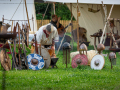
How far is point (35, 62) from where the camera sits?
19.7 ft

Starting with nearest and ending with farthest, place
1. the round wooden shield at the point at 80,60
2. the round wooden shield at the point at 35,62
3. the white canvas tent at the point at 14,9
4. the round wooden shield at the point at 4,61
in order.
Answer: the round wooden shield at the point at 4,61 < the round wooden shield at the point at 35,62 < the round wooden shield at the point at 80,60 < the white canvas tent at the point at 14,9

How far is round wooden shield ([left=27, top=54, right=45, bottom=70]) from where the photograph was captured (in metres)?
6.01

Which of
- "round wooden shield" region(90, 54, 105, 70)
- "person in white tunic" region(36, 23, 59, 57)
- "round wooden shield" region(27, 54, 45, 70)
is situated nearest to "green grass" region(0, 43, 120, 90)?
"round wooden shield" region(90, 54, 105, 70)

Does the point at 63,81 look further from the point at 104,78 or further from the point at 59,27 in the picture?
the point at 59,27

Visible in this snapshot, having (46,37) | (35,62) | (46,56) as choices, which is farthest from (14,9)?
(35,62)

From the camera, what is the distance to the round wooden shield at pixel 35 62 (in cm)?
601

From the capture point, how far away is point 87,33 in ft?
41.3

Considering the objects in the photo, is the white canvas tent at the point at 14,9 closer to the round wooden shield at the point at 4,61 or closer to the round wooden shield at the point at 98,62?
the round wooden shield at the point at 4,61

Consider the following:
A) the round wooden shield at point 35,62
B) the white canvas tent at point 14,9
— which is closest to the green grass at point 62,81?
the round wooden shield at point 35,62

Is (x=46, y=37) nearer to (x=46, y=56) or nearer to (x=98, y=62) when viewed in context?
(x=46, y=56)

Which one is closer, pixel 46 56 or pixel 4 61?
pixel 4 61

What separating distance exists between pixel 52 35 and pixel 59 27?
377 cm

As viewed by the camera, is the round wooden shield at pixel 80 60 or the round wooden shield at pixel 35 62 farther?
the round wooden shield at pixel 80 60

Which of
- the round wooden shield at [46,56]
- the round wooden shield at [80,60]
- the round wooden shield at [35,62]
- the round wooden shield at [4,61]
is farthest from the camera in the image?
the round wooden shield at [80,60]
